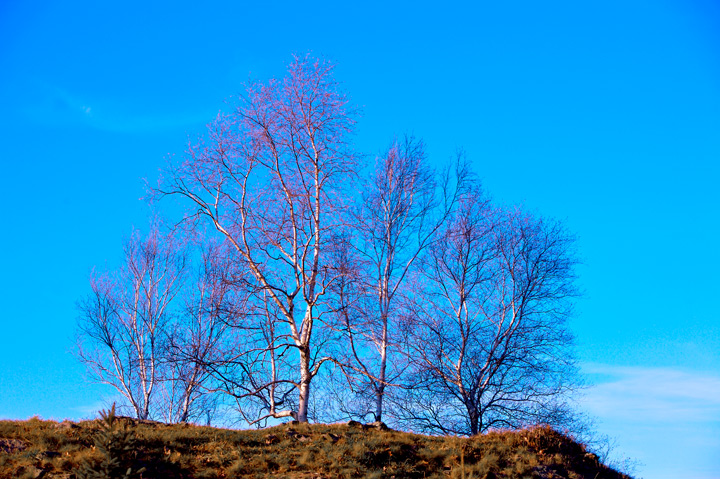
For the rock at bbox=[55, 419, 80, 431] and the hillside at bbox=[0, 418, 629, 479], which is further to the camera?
the rock at bbox=[55, 419, 80, 431]

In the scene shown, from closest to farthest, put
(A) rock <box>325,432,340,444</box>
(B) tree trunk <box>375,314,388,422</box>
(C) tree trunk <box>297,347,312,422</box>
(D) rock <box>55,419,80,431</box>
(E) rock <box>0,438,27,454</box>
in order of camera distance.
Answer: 1. (E) rock <box>0,438,27,454</box>
2. (D) rock <box>55,419,80,431</box>
3. (A) rock <box>325,432,340,444</box>
4. (C) tree trunk <box>297,347,312,422</box>
5. (B) tree trunk <box>375,314,388,422</box>

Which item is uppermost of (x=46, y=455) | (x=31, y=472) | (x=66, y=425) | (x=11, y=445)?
(x=66, y=425)

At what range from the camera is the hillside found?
8.00 metres

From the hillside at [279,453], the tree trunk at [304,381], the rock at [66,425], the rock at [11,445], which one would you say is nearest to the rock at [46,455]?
the hillside at [279,453]

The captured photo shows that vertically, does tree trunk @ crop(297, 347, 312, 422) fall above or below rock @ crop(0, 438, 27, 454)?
above

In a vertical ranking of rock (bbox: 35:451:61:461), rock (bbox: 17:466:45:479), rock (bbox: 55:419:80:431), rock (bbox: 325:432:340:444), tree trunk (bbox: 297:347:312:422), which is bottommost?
rock (bbox: 17:466:45:479)

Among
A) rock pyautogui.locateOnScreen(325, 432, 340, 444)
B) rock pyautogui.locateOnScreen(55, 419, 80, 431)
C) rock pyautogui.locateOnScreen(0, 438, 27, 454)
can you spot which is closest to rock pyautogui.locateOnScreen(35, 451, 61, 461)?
rock pyautogui.locateOnScreen(0, 438, 27, 454)

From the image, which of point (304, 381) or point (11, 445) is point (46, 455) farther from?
point (304, 381)

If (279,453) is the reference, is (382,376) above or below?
above

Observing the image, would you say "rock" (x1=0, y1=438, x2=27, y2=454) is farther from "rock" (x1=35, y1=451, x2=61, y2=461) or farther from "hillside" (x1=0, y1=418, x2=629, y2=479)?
"rock" (x1=35, y1=451, x2=61, y2=461)

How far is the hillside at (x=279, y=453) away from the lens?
26.2 ft

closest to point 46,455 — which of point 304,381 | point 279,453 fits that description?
point 279,453

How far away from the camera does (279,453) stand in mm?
9242

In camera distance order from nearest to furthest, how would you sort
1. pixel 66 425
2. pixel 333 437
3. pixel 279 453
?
pixel 279 453 → pixel 66 425 → pixel 333 437
